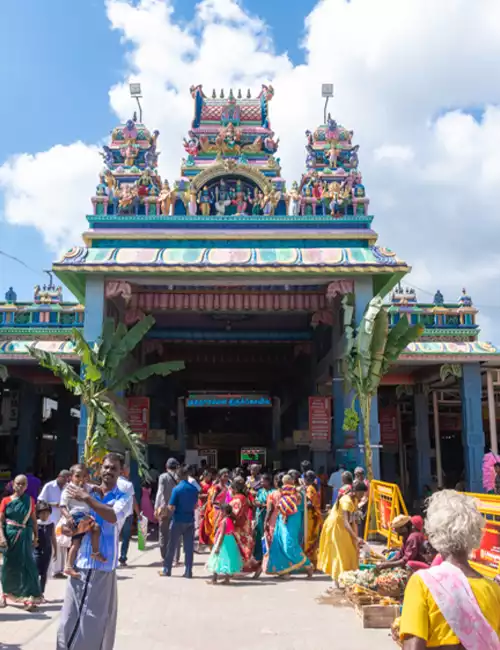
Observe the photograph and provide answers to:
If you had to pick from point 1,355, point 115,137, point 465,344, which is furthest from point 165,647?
point 115,137

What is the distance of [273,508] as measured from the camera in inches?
397

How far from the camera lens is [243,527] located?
32.3 ft

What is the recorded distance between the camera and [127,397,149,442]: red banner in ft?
60.1

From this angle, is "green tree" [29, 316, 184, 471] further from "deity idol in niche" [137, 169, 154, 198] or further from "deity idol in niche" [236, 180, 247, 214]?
"deity idol in niche" [236, 180, 247, 214]

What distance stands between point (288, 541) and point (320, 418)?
28.4 feet

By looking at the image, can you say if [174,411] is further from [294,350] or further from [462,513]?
[462,513]

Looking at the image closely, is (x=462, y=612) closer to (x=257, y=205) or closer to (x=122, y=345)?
(x=122, y=345)

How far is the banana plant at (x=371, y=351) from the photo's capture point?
563 inches

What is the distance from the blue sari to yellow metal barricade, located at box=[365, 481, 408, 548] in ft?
4.59

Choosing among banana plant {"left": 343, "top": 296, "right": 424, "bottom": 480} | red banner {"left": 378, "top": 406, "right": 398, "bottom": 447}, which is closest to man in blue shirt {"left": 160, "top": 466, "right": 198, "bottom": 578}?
banana plant {"left": 343, "top": 296, "right": 424, "bottom": 480}

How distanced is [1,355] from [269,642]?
13.2m

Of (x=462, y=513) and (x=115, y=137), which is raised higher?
(x=115, y=137)

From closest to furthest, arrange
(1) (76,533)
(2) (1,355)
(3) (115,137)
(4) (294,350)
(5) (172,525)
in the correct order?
(1) (76,533) → (5) (172,525) → (2) (1,355) → (3) (115,137) → (4) (294,350)

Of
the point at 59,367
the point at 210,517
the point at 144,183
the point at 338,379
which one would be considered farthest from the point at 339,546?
the point at 144,183
